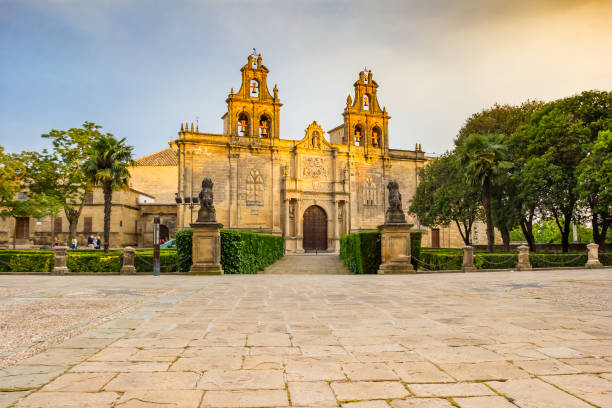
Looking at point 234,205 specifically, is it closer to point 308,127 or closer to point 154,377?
point 308,127

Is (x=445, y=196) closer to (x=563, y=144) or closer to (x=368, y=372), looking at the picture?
(x=563, y=144)

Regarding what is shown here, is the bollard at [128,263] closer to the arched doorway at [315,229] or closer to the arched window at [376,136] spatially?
the arched doorway at [315,229]

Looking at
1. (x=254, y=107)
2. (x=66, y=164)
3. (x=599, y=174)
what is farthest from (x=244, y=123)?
(x=599, y=174)

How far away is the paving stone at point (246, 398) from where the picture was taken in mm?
2682

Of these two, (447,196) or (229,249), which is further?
(447,196)

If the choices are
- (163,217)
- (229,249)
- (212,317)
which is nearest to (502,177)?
(229,249)

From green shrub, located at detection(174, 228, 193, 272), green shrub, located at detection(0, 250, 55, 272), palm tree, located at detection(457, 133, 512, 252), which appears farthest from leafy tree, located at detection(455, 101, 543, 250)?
green shrub, located at detection(0, 250, 55, 272)

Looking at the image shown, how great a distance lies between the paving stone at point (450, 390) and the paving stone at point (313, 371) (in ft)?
1.83

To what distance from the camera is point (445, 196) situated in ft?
90.6

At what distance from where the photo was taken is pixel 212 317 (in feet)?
19.1

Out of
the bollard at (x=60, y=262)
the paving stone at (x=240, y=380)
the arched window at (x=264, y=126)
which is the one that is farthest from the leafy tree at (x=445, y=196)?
the paving stone at (x=240, y=380)

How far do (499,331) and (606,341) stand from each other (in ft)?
3.27

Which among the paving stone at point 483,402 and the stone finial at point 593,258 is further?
the stone finial at point 593,258

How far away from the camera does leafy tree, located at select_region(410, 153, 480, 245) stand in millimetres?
26952
